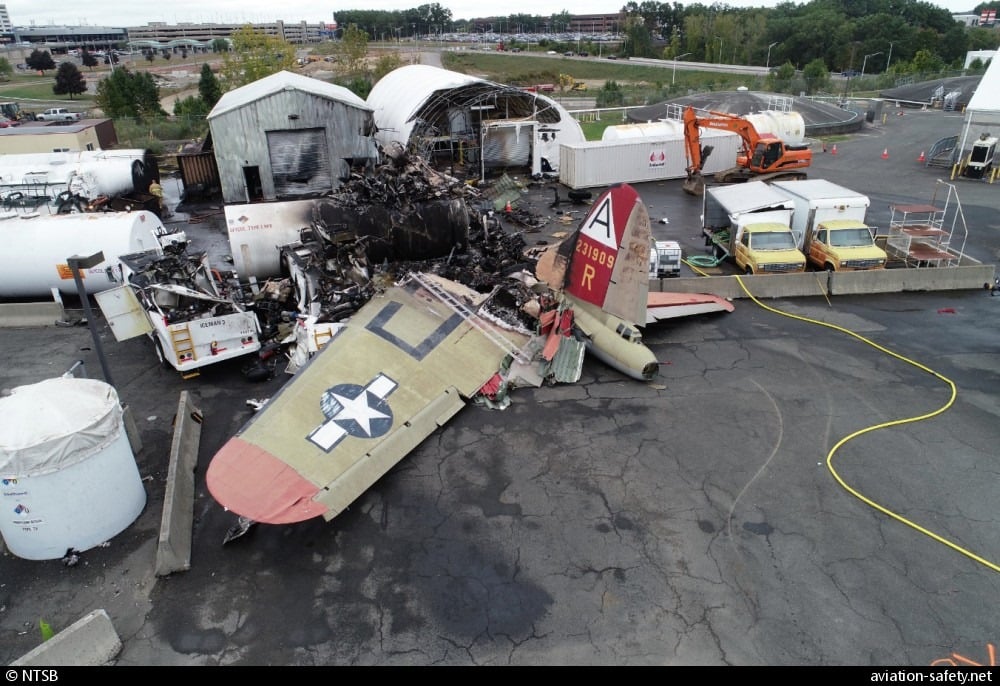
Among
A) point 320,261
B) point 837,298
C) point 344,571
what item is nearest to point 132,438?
point 344,571

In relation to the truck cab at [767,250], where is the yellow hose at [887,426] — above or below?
below

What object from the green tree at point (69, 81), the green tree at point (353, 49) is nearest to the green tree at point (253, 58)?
the green tree at point (353, 49)

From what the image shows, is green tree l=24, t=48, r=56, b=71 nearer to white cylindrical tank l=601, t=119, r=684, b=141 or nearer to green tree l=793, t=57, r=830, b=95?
white cylindrical tank l=601, t=119, r=684, b=141

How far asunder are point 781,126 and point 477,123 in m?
21.9

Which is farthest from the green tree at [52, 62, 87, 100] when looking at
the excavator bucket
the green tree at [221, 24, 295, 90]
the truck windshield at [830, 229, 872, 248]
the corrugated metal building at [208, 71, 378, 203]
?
the truck windshield at [830, 229, 872, 248]

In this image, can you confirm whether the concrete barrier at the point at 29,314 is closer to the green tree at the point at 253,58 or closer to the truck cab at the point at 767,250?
the truck cab at the point at 767,250

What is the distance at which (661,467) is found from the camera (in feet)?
44.1

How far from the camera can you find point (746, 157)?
1560 inches

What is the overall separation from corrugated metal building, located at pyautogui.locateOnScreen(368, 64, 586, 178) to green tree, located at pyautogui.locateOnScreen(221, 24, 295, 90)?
2188cm

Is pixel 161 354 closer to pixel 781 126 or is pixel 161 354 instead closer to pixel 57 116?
pixel 781 126

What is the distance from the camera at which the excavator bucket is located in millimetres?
38844

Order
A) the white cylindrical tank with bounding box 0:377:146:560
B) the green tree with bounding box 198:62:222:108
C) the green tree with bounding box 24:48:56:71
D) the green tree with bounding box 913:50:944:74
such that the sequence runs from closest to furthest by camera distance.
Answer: the white cylindrical tank with bounding box 0:377:146:560, the green tree with bounding box 198:62:222:108, the green tree with bounding box 913:50:944:74, the green tree with bounding box 24:48:56:71

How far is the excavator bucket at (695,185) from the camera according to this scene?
38844 millimetres

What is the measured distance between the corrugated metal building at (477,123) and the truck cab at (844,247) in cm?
2291
